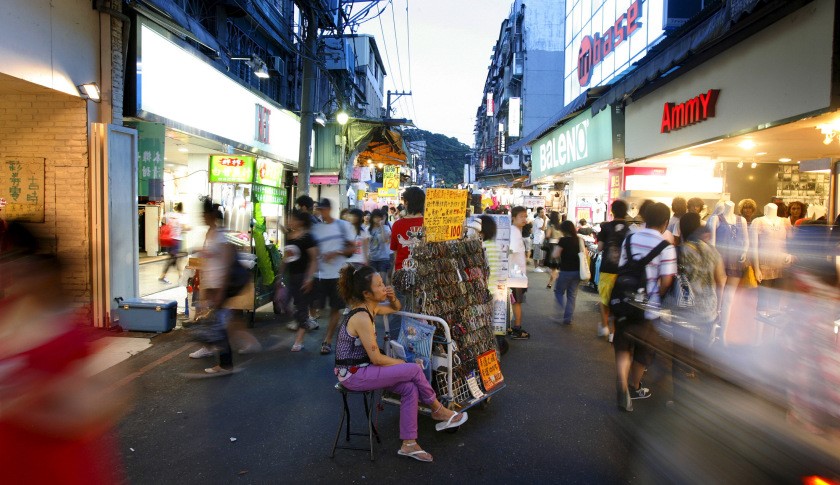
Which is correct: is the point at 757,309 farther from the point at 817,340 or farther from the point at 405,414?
the point at 405,414

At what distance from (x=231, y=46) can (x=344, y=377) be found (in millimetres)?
15068

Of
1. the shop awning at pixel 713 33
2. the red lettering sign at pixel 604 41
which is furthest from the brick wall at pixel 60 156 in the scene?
the red lettering sign at pixel 604 41

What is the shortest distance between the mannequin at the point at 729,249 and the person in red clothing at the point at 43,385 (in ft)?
24.2

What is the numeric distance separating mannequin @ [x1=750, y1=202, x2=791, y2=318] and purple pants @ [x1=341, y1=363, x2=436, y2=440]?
580 cm

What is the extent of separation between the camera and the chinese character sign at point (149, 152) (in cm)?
837

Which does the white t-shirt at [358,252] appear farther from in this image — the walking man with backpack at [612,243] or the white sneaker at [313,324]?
the walking man with backpack at [612,243]

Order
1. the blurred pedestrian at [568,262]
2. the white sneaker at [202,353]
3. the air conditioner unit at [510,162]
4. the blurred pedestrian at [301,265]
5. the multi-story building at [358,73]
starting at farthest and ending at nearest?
the air conditioner unit at [510,162]
the multi-story building at [358,73]
the blurred pedestrian at [568,262]
the blurred pedestrian at [301,265]
the white sneaker at [202,353]

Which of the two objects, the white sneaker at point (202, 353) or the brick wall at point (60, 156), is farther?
the brick wall at point (60, 156)

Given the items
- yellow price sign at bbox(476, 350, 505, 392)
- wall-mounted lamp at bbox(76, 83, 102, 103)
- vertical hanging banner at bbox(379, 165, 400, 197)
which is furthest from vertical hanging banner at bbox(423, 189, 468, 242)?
vertical hanging banner at bbox(379, 165, 400, 197)

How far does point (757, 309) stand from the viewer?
7480mm

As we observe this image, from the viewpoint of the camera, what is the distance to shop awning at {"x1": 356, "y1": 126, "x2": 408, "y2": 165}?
772 inches

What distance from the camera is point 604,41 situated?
14.9 m

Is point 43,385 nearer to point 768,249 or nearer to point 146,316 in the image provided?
point 146,316

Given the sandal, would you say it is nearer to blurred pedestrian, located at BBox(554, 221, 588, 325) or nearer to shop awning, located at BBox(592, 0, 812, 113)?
blurred pedestrian, located at BBox(554, 221, 588, 325)
